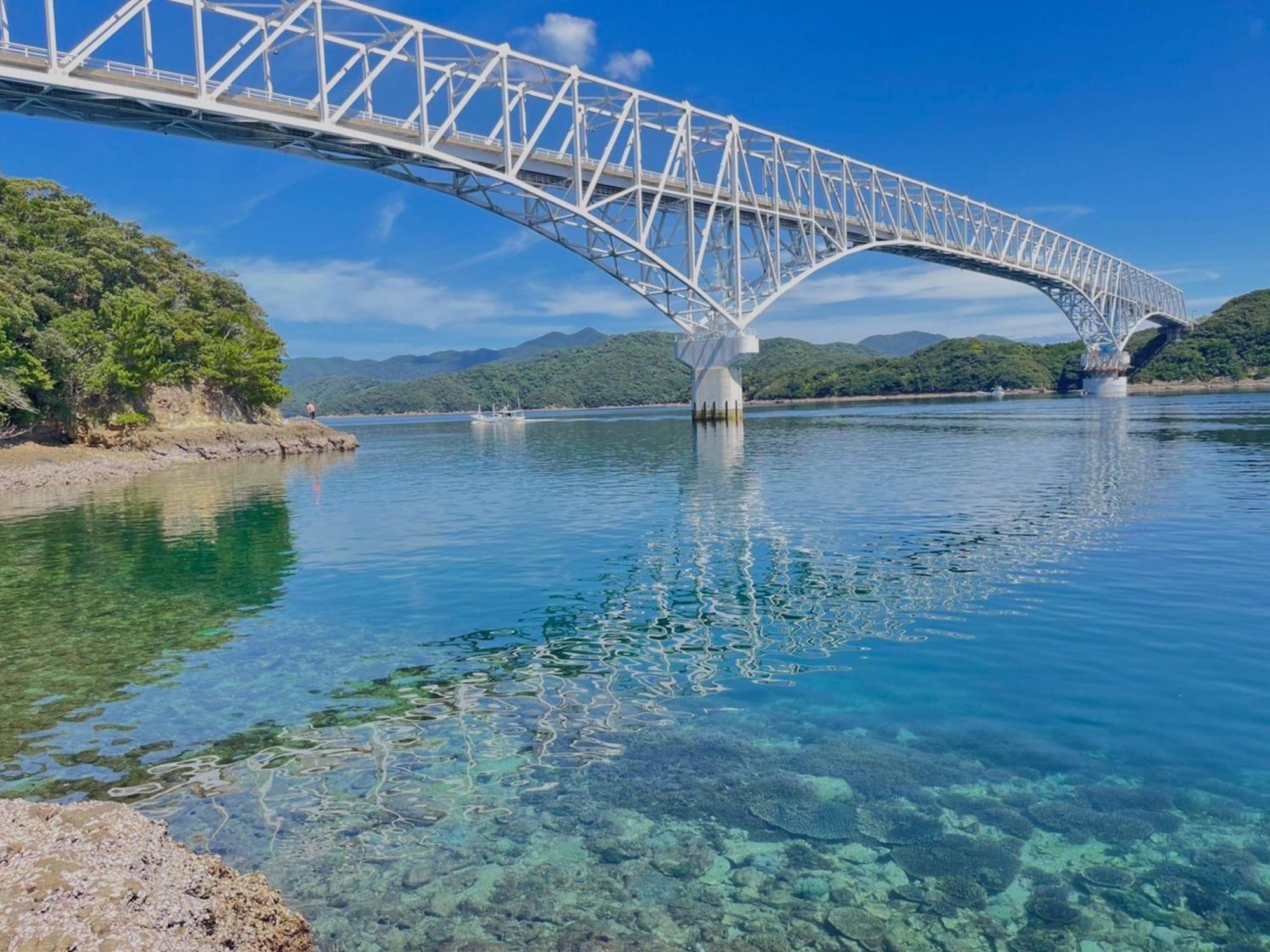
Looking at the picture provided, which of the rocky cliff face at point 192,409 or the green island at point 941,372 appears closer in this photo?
the rocky cliff face at point 192,409

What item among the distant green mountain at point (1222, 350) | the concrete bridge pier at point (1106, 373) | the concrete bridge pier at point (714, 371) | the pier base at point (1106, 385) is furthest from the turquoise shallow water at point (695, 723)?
the distant green mountain at point (1222, 350)

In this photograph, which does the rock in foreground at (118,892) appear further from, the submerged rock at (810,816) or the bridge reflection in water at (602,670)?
the submerged rock at (810,816)

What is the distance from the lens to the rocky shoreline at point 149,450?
35438mm

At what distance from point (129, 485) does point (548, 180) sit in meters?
28.1

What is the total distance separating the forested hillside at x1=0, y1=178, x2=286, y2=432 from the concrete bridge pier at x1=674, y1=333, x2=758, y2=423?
3201 cm

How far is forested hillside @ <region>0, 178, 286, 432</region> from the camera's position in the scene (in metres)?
37.6

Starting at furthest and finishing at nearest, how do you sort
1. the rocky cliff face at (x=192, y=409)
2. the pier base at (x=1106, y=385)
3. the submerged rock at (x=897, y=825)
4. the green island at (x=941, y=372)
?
the green island at (x=941, y=372), the pier base at (x=1106, y=385), the rocky cliff face at (x=192, y=409), the submerged rock at (x=897, y=825)

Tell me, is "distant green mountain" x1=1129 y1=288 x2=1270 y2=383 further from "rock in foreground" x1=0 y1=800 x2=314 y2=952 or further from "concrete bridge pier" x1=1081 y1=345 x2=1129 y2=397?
"rock in foreground" x1=0 y1=800 x2=314 y2=952

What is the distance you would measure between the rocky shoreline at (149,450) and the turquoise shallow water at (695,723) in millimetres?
21811

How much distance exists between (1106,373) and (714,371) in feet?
260

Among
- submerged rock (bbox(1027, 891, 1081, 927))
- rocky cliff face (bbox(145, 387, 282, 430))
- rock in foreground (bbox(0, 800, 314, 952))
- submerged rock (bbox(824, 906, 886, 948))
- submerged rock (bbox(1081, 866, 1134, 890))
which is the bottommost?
submerged rock (bbox(824, 906, 886, 948))

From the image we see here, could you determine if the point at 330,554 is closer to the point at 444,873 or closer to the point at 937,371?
the point at 444,873

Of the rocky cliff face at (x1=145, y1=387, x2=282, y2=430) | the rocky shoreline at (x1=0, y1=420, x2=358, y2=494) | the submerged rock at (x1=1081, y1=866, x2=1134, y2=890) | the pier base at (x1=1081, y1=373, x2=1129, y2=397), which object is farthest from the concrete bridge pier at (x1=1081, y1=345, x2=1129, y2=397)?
the submerged rock at (x1=1081, y1=866, x2=1134, y2=890)

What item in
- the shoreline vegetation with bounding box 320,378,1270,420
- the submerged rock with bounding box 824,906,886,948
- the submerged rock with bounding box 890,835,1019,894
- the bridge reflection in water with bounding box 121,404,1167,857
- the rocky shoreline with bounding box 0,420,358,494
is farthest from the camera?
the shoreline vegetation with bounding box 320,378,1270,420
